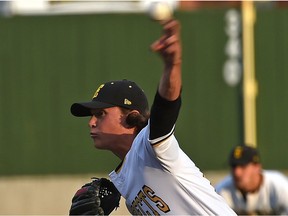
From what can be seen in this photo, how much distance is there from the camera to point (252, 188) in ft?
28.4

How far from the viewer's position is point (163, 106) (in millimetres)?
4027

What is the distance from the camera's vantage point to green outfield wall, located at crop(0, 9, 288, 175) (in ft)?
43.4

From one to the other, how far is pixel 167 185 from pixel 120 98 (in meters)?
0.56

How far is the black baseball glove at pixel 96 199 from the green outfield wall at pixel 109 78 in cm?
829

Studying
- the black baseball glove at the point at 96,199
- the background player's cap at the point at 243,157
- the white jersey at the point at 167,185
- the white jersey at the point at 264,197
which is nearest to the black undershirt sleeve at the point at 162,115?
the white jersey at the point at 167,185

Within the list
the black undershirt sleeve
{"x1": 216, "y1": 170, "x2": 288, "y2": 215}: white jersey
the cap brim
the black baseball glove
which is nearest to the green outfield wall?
{"x1": 216, "y1": 170, "x2": 288, "y2": 215}: white jersey

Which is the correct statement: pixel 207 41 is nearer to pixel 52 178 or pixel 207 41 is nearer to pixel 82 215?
pixel 52 178

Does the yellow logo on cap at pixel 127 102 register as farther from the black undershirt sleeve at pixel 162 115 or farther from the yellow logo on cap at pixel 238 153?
the yellow logo on cap at pixel 238 153

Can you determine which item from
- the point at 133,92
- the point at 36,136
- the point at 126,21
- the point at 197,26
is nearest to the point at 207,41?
the point at 197,26

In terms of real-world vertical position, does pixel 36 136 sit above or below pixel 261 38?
below

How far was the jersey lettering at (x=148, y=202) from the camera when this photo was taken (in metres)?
4.50

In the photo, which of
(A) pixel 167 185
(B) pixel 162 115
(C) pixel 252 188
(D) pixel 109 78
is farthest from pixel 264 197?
(D) pixel 109 78

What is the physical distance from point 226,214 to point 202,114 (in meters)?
8.80

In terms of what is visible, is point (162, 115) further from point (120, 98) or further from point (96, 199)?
point (96, 199)
